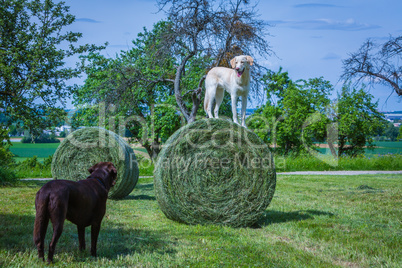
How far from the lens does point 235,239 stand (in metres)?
5.19

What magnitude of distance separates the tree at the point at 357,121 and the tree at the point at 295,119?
40.6 inches

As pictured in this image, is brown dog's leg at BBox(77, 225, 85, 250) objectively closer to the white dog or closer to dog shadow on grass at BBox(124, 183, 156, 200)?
the white dog

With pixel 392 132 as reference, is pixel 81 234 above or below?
below

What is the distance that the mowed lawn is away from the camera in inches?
166

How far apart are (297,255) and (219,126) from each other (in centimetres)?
248

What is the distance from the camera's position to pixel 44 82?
1171cm

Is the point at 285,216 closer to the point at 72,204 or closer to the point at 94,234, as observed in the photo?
the point at 94,234

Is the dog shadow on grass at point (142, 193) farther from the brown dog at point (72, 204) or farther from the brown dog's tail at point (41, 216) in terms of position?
the brown dog's tail at point (41, 216)

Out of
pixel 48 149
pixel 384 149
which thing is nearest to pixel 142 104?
pixel 48 149

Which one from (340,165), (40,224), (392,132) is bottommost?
(340,165)

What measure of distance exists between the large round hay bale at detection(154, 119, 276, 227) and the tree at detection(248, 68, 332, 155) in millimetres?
16607

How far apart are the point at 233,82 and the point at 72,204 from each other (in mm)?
4020

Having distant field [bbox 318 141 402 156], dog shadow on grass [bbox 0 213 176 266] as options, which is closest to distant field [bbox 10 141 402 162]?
distant field [bbox 318 141 402 156]

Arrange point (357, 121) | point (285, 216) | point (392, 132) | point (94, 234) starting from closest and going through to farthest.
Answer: point (94, 234)
point (285, 216)
point (357, 121)
point (392, 132)
